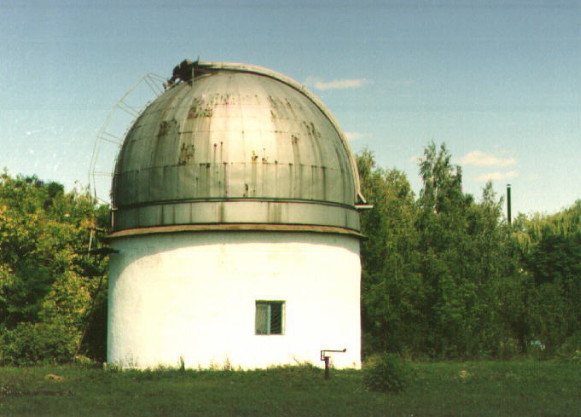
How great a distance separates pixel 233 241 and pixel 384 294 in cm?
1112

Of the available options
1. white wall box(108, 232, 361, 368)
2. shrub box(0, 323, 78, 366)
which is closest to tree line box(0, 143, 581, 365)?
shrub box(0, 323, 78, 366)

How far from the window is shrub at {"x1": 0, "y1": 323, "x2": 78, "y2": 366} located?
9351 millimetres

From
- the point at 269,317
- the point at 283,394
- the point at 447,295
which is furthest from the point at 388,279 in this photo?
the point at 283,394

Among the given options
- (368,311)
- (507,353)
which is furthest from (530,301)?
(368,311)

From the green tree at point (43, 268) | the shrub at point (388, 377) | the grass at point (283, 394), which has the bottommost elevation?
the grass at point (283, 394)

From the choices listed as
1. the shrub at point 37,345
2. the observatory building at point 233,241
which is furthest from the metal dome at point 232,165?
the shrub at point 37,345

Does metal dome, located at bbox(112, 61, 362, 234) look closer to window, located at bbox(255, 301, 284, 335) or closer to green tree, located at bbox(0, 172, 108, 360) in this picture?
window, located at bbox(255, 301, 284, 335)

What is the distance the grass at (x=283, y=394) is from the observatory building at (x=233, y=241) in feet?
3.80

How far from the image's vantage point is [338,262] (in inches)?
886

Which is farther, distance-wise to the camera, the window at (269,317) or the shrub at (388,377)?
the window at (269,317)

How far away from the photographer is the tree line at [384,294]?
29.2m

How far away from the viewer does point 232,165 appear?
70.0 ft

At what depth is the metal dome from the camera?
21.4 metres

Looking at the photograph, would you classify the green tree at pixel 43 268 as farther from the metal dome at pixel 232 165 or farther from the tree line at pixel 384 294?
the metal dome at pixel 232 165
